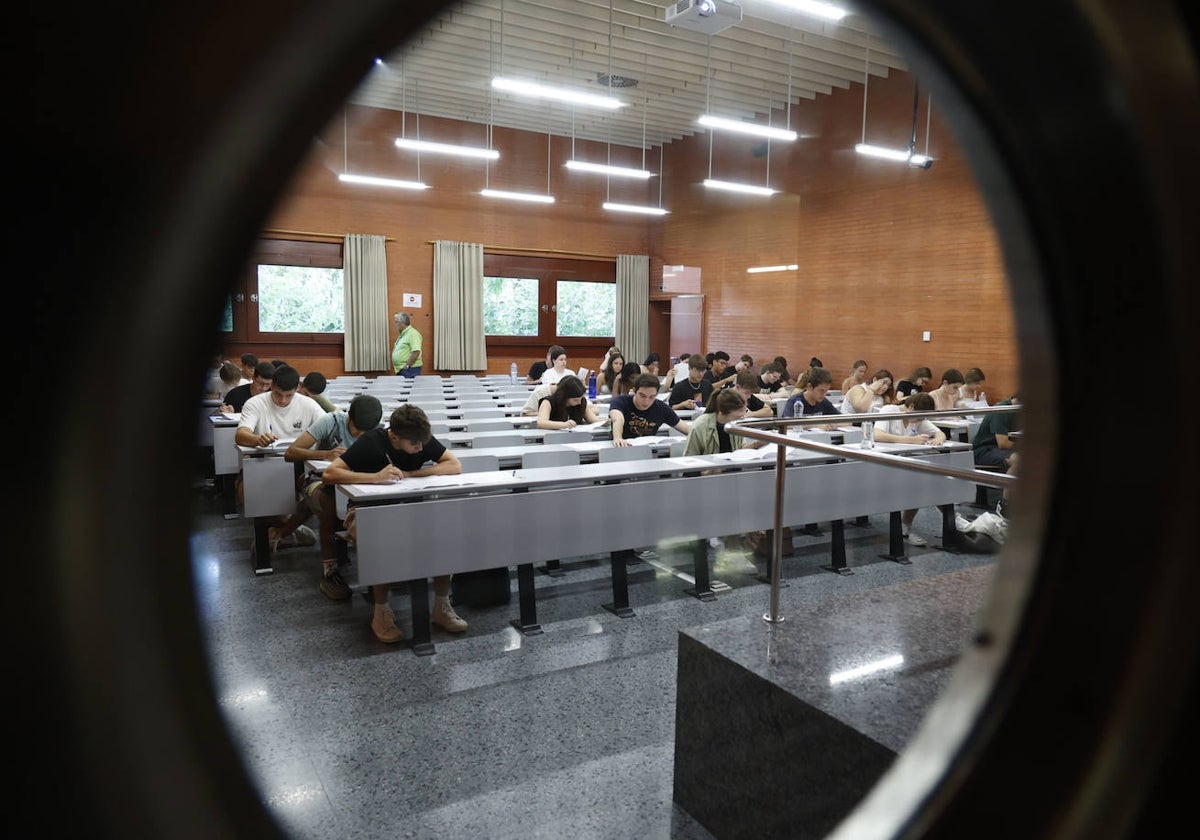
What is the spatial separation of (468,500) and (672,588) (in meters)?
1.41

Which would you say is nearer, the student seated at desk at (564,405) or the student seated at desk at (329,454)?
the student seated at desk at (329,454)

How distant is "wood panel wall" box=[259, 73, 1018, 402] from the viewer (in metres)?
9.53

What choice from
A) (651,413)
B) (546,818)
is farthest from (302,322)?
(546,818)

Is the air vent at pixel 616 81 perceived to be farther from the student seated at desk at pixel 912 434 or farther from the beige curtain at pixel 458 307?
the student seated at desk at pixel 912 434

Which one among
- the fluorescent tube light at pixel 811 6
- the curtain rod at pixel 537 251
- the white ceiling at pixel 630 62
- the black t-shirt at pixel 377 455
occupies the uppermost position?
the white ceiling at pixel 630 62

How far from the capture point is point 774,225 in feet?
39.6

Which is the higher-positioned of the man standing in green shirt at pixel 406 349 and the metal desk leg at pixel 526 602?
the man standing in green shirt at pixel 406 349

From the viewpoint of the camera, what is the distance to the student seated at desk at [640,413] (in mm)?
5281

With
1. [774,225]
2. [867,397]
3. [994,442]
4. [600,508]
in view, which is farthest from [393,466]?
[774,225]

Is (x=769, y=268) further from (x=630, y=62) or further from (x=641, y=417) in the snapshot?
(x=641, y=417)

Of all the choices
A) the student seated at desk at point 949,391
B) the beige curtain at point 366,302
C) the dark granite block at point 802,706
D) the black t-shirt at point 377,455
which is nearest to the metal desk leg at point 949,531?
the student seated at desk at point 949,391

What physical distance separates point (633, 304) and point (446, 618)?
11791mm

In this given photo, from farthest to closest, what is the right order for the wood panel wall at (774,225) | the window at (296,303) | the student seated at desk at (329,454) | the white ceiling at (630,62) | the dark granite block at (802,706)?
the window at (296,303), the wood panel wall at (774,225), the white ceiling at (630,62), the student seated at desk at (329,454), the dark granite block at (802,706)

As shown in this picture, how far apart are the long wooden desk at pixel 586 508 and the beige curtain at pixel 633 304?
1015cm
